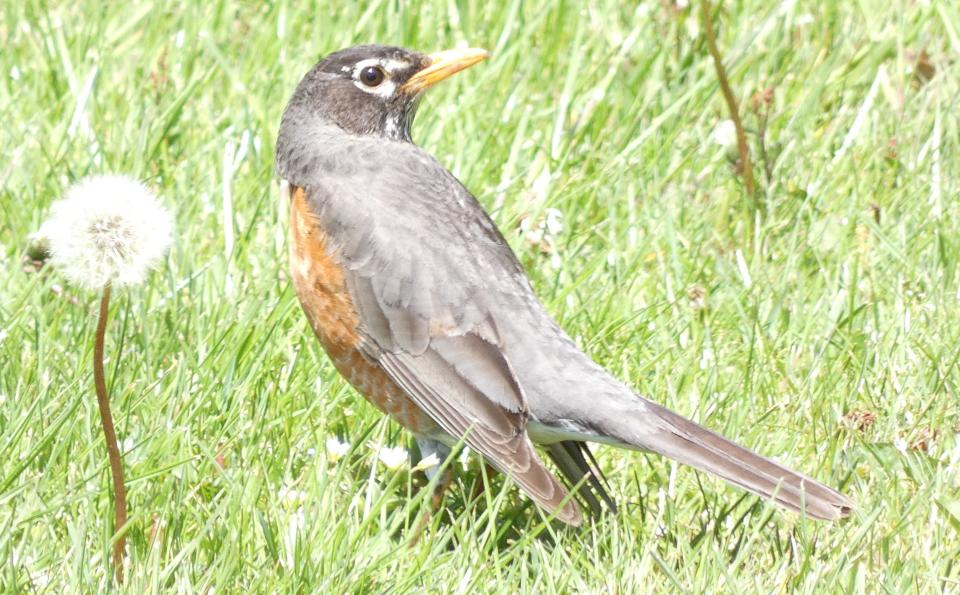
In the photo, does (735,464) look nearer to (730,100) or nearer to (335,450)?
(335,450)

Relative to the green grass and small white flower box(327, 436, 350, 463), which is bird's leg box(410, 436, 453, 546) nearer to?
the green grass

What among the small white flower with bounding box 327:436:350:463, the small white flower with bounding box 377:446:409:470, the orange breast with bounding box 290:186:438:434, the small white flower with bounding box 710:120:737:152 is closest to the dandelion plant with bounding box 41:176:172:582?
the small white flower with bounding box 327:436:350:463

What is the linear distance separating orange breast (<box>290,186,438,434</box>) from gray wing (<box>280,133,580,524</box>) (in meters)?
0.03

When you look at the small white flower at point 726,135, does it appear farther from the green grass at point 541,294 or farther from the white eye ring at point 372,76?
the white eye ring at point 372,76

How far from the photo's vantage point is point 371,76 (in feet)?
15.7

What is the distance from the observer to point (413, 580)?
332cm

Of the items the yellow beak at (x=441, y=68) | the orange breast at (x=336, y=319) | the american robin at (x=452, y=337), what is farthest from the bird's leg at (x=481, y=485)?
the yellow beak at (x=441, y=68)

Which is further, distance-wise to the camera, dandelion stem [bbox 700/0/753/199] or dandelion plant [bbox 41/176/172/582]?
dandelion stem [bbox 700/0/753/199]

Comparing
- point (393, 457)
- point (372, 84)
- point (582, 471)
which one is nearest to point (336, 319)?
point (393, 457)

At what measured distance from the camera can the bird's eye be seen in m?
4.77

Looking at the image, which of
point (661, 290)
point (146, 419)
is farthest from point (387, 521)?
point (661, 290)

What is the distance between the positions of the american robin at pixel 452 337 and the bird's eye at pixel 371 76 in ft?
0.61

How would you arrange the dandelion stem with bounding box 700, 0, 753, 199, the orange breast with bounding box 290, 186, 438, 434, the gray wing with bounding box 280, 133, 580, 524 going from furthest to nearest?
the dandelion stem with bounding box 700, 0, 753, 199 → the orange breast with bounding box 290, 186, 438, 434 → the gray wing with bounding box 280, 133, 580, 524

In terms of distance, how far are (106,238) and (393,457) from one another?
1157 mm
